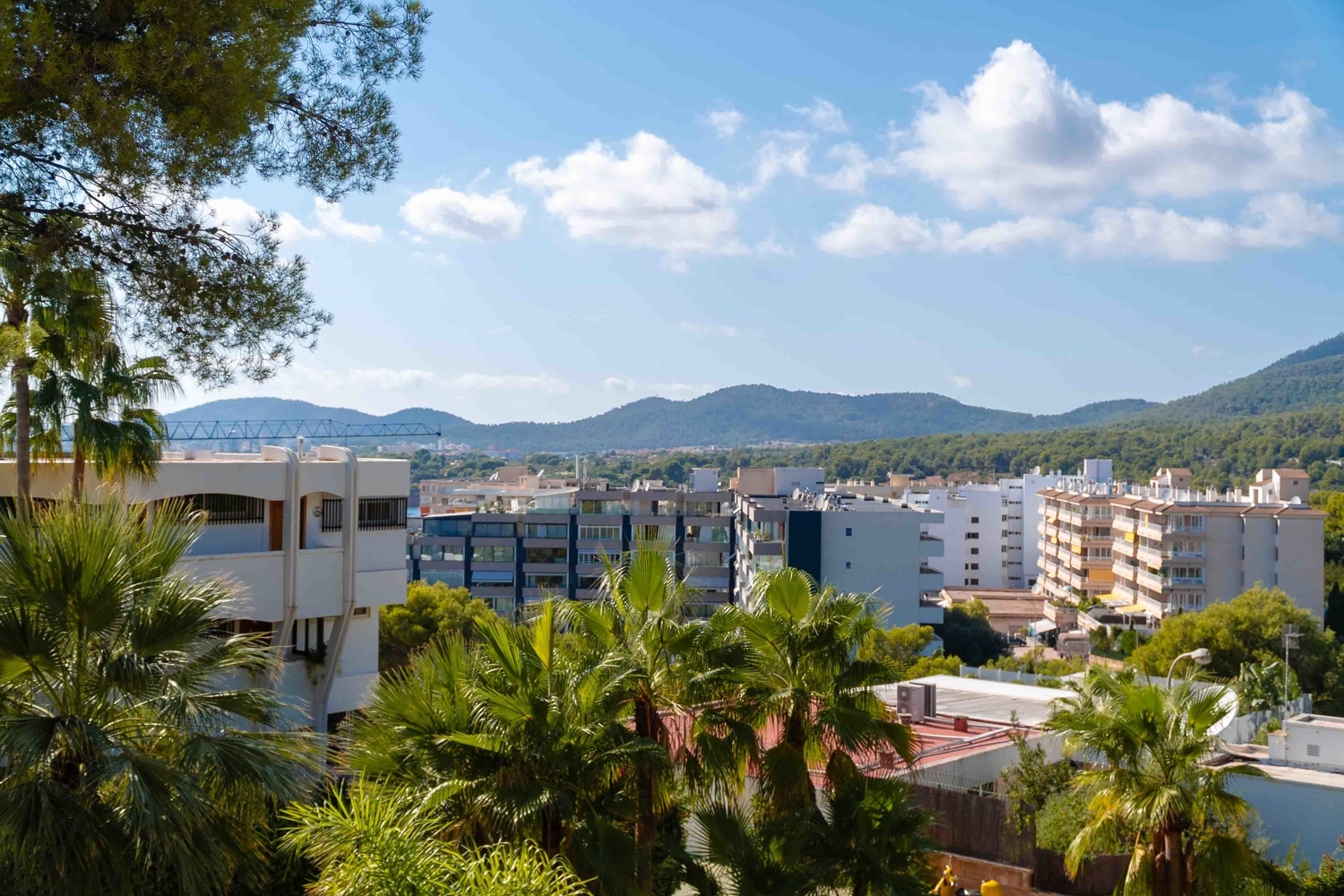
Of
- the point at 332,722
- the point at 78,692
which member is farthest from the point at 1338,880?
the point at 332,722

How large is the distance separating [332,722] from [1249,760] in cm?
1508

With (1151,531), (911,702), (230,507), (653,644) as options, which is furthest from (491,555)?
(653,644)

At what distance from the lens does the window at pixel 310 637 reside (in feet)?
62.4

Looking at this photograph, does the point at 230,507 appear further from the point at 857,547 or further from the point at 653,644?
the point at 857,547

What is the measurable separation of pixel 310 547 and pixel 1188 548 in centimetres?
5134

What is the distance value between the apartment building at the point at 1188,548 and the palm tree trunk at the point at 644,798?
5181 cm

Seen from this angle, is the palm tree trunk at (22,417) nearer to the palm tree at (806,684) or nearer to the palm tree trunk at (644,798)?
the palm tree trunk at (644,798)

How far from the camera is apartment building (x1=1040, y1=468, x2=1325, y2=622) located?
5594 cm

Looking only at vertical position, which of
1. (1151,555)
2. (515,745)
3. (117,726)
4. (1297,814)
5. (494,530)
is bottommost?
(1297,814)

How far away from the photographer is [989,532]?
305ft

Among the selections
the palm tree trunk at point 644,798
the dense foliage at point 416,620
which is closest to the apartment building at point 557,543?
the dense foliage at point 416,620

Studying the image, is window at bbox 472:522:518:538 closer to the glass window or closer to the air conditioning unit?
the glass window

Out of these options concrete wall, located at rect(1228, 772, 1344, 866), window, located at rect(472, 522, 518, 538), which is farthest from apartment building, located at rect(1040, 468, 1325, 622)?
concrete wall, located at rect(1228, 772, 1344, 866)

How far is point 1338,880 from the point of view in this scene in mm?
11109
